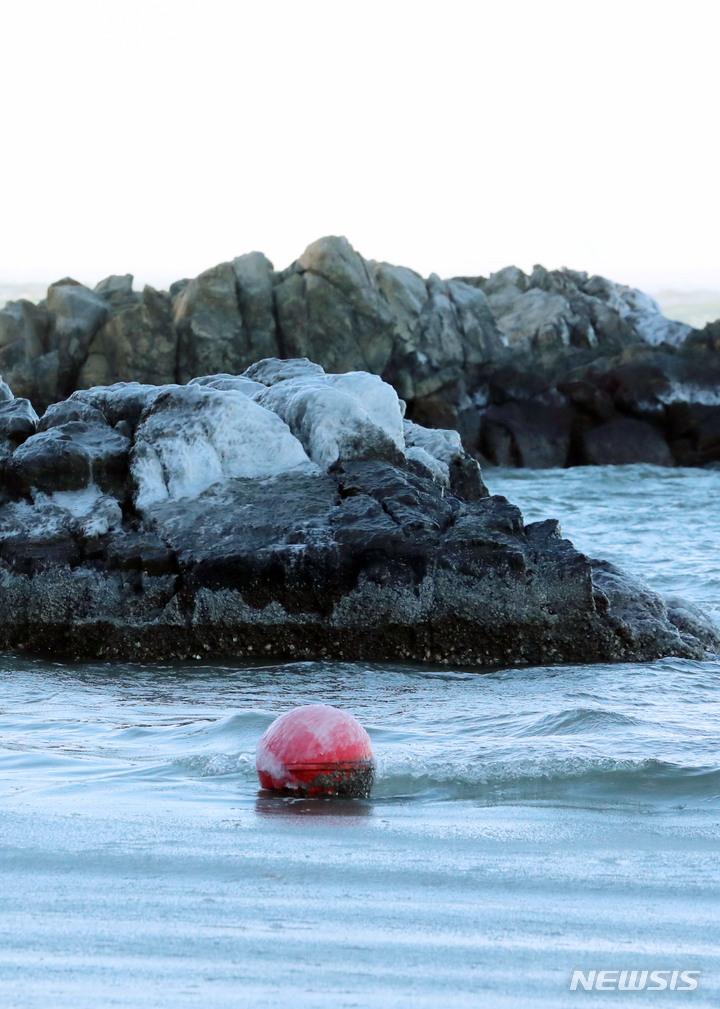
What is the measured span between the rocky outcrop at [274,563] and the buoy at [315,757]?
11.3 ft

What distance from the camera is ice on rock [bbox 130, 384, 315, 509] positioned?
935cm

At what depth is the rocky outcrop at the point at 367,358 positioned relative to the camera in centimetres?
3353

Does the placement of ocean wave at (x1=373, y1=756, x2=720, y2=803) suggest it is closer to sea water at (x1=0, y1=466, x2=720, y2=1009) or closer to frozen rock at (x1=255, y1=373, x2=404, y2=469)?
sea water at (x1=0, y1=466, x2=720, y2=1009)

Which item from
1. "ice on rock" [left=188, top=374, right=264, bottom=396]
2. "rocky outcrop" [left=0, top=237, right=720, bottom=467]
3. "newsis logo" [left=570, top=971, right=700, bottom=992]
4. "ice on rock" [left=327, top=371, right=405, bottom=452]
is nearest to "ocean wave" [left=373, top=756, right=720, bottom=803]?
"newsis logo" [left=570, top=971, right=700, bottom=992]

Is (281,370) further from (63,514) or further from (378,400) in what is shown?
(63,514)

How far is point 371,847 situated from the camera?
Answer: 13.3 feet

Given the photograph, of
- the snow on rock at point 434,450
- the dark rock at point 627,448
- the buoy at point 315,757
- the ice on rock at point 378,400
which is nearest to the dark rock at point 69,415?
the ice on rock at point 378,400

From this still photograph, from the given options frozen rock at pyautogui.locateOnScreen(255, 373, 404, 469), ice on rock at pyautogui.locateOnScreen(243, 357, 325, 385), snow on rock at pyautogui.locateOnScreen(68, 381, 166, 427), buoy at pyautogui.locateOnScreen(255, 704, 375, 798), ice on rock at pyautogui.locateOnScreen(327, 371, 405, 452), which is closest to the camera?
buoy at pyautogui.locateOnScreen(255, 704, 375, 798)

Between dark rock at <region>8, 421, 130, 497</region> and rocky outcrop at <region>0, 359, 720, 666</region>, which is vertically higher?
dark rock at <region>8, 421, 130, 497</region>

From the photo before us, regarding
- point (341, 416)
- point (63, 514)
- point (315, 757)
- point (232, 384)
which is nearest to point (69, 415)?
point (63, 514)

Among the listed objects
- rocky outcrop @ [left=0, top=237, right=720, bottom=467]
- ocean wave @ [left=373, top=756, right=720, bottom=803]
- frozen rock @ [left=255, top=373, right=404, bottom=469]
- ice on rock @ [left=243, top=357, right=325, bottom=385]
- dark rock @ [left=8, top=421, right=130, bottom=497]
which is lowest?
ocean wave @ [left=373, top=756, right=720, bottom=803]

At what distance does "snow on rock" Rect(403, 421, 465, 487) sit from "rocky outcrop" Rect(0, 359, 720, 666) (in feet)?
3.94

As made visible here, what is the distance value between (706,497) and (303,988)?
23.2m

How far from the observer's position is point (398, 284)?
35.6 meters
